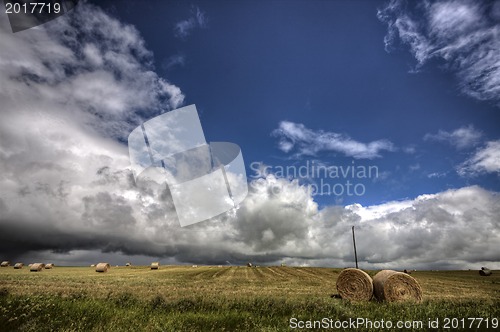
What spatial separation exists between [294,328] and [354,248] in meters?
35.4

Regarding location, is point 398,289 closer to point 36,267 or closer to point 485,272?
point 485,272

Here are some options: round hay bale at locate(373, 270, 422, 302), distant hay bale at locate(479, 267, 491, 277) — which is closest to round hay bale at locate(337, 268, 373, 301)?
round hay bale at locate(373, 270, 422, 302)

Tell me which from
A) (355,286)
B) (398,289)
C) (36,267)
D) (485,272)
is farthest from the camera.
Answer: (485,272)

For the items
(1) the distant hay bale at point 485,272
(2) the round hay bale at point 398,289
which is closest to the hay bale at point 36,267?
(2) the round hay bale at point 398,289

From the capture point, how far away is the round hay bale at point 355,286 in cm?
1786

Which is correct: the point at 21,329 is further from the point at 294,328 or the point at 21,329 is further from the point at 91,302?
the point at 294,328

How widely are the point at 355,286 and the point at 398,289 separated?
248cm

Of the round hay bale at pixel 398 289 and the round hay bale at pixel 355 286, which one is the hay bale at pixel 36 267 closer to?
the round hay bale at pixel 355 286

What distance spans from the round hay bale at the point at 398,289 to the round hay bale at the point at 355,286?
37.1 inches

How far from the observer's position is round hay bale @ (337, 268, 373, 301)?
58.6 feet

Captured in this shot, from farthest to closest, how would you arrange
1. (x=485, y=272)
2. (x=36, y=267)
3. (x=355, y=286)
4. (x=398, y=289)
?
(x=485, y=272)
(x=36, y=267)
(x=355, y=286)
(x=398, y=289)

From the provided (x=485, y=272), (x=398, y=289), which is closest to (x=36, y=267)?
(x=398, y=289)

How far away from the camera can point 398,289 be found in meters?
16.4

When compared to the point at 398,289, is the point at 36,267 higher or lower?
higher
